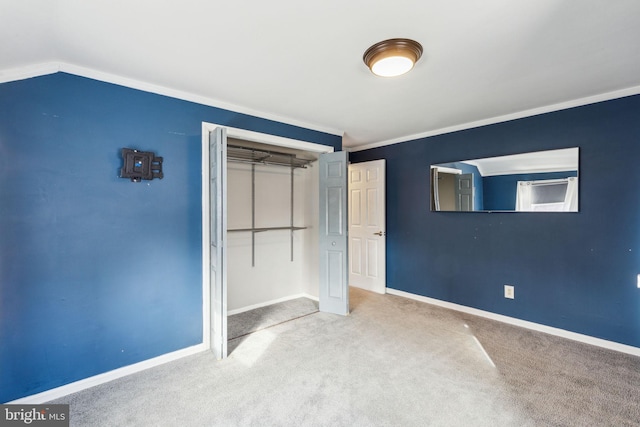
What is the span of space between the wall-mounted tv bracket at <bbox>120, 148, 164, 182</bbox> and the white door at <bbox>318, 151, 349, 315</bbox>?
1868 millimetres

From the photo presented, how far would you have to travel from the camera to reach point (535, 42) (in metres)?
1.79

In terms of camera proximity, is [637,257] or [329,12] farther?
[637,257]

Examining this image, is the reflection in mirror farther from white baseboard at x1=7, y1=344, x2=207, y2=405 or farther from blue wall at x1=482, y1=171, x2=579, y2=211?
white baseboard at x1=7, y1=344, x2=207, y2=405

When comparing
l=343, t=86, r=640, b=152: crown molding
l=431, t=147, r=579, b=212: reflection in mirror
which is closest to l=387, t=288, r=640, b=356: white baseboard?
l=431, t=147, r=579, b=212: reflection in mirror

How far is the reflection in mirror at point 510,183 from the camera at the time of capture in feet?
9.44

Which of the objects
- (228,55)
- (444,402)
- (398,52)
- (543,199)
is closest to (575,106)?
(543,199)

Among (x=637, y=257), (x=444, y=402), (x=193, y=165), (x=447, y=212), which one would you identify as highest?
(x=193, y=165)

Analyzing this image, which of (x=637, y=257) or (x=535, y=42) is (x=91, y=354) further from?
(x=637, y=257)

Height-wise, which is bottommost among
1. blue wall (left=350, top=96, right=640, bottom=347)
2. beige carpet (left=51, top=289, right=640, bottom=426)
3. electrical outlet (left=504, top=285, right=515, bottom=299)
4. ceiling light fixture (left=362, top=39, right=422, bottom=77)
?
beige carpet (left=51, top=289, right=640, bottom=426)

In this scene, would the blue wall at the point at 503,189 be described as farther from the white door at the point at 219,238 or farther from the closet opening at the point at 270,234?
the white door at the point at 219,238

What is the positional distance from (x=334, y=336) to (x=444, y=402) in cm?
121

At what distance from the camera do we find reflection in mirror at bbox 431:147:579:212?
113 inches

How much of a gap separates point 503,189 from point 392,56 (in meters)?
2.28

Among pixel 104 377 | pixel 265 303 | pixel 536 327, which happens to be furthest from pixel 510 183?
pixel 104 377
